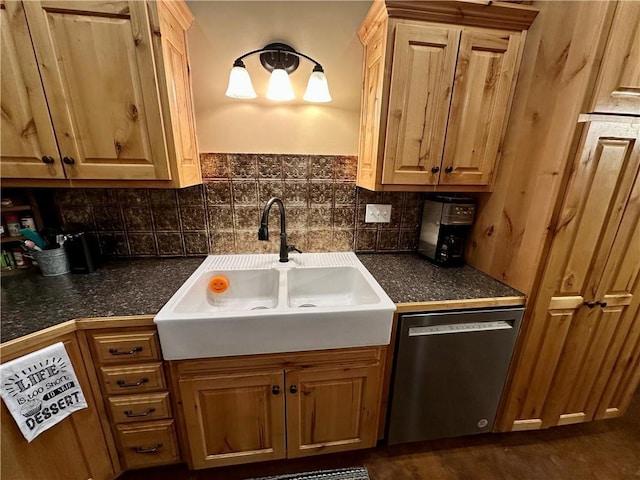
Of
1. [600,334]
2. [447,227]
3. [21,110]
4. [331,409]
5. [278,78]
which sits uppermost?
[278,78]

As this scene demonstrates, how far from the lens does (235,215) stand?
1457mm

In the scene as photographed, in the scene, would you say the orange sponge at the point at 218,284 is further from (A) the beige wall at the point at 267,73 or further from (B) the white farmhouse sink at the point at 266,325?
(A) the beige wall at the point at 267,73

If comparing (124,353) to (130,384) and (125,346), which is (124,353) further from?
(130,384)

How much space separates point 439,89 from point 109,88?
1350 mm

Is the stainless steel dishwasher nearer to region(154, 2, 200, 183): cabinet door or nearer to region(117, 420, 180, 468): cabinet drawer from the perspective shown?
region(117, 420, 180, 468): cabinet drawer

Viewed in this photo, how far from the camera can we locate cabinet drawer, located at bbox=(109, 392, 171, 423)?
1008mm

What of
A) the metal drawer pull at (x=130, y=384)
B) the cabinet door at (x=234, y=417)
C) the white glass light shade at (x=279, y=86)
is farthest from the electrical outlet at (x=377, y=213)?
the metal drawer pull at (x=130, y=384)

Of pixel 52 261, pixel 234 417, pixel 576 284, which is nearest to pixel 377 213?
pixel 576 284

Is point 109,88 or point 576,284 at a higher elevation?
point 109,88

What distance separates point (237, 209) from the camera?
1449 millimetres

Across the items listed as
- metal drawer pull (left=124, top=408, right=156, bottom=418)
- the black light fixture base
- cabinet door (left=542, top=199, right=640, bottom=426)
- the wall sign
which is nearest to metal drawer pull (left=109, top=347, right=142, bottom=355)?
the wall sign

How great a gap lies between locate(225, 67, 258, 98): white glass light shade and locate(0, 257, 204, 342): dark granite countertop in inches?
36.2

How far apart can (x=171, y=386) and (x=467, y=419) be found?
55.6 inches

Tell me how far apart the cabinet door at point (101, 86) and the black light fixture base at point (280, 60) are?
0.53 m
